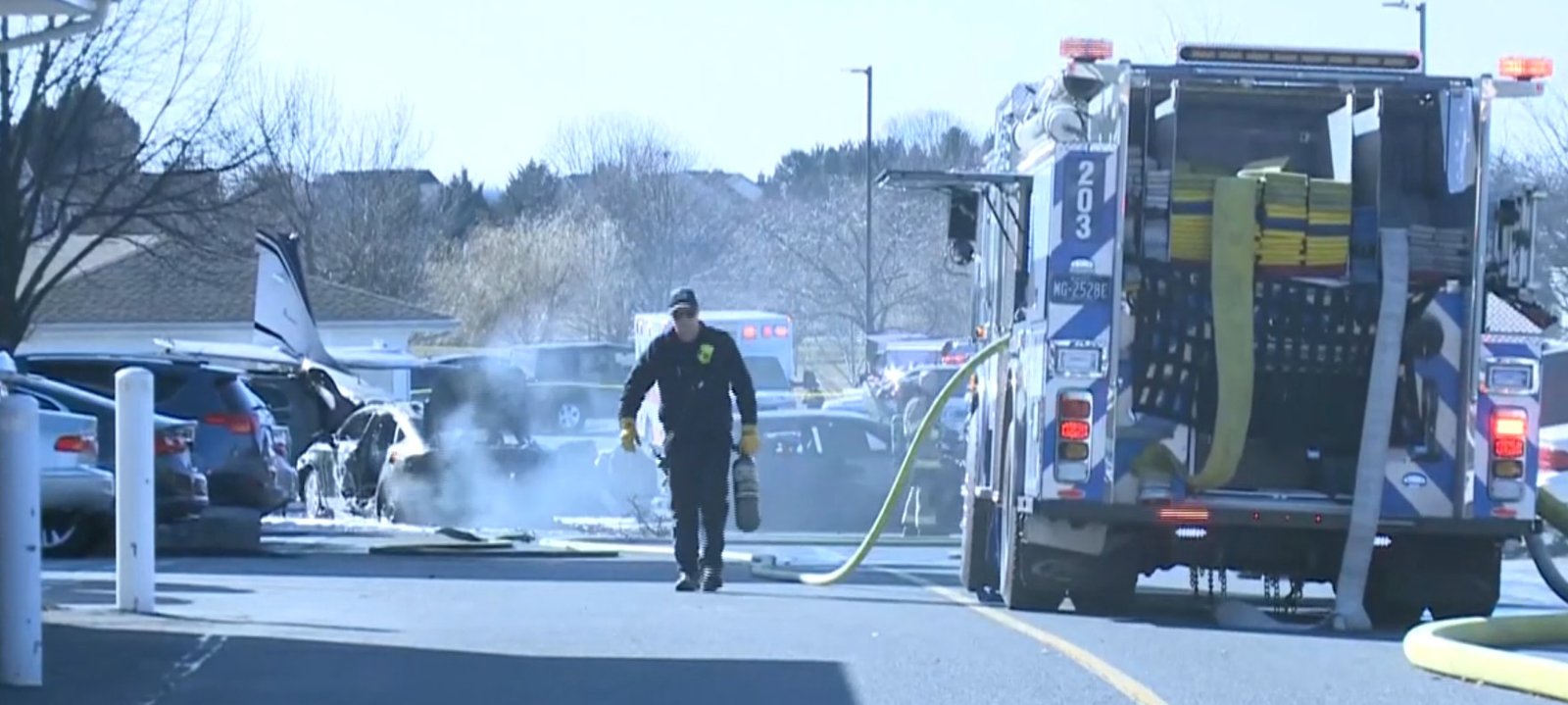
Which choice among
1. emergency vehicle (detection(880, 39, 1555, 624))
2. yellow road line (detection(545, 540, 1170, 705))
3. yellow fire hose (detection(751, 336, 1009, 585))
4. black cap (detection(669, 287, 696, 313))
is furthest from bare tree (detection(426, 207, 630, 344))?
emergency vehicle (detection(880, 39, 1555, 624))

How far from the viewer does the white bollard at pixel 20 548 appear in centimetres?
898

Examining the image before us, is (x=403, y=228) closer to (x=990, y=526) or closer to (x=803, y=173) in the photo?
(x=803, y=173)

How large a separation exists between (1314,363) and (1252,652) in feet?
7.15

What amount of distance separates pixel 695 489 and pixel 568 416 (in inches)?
1286

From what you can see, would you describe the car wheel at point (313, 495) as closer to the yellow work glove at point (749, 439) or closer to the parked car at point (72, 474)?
the parked car at point (72, 474)

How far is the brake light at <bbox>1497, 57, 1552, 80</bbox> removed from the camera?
12.2 meters

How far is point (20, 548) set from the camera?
9.09m

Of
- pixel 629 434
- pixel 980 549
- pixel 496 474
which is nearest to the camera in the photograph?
pixel 629 434

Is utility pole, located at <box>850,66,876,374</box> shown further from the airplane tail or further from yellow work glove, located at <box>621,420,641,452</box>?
yellow work glove, located at <box>621,420,641,452</box>

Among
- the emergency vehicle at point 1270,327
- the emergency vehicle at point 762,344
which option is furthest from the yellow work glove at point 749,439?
the emergency vehicle at point 762,344

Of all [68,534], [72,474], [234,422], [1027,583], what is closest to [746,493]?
[1027,583]

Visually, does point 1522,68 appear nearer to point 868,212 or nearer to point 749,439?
point 749,439

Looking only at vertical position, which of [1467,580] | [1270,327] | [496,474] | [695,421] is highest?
[1270,327]

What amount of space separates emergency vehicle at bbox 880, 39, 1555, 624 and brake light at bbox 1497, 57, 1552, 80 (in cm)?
1
